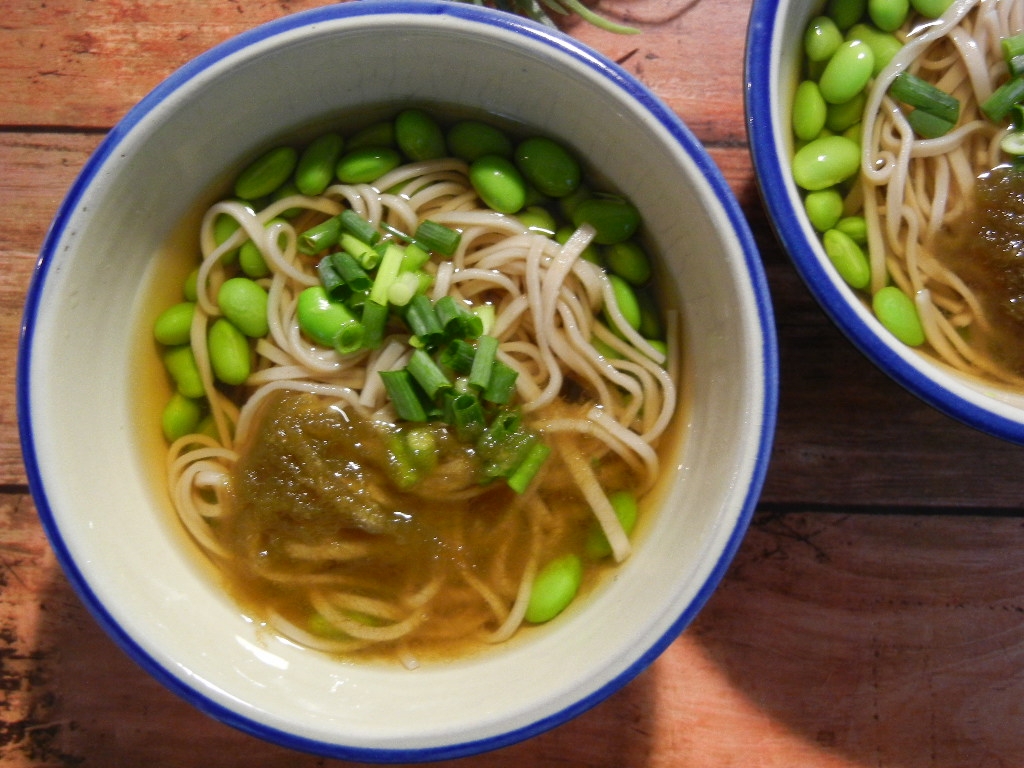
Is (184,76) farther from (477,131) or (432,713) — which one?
(432,713)

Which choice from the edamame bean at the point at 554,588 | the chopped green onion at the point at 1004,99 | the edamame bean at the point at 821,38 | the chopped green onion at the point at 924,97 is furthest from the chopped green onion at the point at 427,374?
the chopped green onion at the point at 1004,99

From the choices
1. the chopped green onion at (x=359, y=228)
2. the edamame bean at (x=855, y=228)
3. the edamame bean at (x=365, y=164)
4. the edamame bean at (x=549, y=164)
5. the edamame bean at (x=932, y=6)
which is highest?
the edamame bean at (x=932, y=6)

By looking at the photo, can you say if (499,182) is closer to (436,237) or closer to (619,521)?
(436,237)

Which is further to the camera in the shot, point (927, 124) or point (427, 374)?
point (927, 124)

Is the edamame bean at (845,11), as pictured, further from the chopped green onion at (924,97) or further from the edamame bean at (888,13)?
the chopped green onion at (924,97)

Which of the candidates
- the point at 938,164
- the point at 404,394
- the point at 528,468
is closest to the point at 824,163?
the point at 938,164

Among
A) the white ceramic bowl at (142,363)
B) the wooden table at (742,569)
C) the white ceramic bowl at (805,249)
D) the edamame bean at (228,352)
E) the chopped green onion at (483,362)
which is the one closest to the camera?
the white ceramic bowl at (142,363)

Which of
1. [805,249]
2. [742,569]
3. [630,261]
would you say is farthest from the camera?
[742,569]
